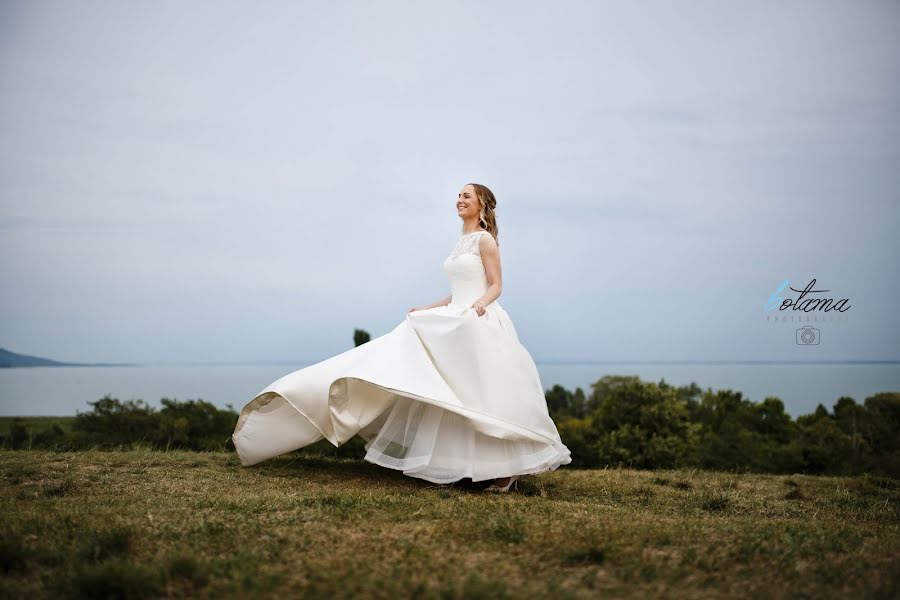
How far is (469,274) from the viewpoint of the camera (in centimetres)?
717

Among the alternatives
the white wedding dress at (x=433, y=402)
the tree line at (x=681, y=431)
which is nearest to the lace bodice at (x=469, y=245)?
the white wedding dress at (x=433, y=402)

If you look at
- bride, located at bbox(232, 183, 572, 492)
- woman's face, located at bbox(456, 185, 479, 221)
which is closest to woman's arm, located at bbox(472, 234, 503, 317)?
bride, located at bbox(232, 183, 572, 492)

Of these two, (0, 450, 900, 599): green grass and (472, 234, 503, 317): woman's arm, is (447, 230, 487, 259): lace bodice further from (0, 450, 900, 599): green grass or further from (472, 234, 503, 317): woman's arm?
(0, 450, 900, 599): green grass

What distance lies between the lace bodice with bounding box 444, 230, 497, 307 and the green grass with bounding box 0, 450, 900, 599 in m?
2.07

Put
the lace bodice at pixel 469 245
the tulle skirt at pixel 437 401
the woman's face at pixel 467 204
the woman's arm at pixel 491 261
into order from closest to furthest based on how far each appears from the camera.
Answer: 1. the tulle skirt at pixel 437 401
2. the woman's arm at pixel 491 261
3. the lace bodice at pixel 469 245
4. the woman's face at pixel 467 204

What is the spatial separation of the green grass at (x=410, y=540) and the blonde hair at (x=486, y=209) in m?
2.94

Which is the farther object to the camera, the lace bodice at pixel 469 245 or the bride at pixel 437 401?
the lace bodice at pixel 469 245

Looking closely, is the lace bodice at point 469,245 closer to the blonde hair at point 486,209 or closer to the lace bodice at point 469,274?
the lace bodice at point 469,274

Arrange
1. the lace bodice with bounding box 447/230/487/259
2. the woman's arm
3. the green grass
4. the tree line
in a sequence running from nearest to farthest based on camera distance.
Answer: the green grass < the woman's arm < the lace bodice with bounding box 447/230/487/259 < the tree line

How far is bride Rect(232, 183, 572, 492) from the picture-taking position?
20.5 ft

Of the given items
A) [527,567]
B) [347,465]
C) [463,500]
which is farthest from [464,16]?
[527,567]

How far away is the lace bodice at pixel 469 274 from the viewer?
23.5ft

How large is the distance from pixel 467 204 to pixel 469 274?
0.84 metres

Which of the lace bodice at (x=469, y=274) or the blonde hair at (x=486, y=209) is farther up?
the blonde hair at (x=486, y=209)
